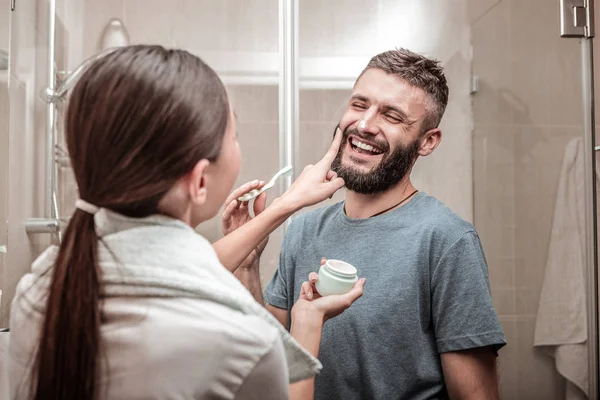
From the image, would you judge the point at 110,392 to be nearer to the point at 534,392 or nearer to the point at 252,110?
the point at 252,110

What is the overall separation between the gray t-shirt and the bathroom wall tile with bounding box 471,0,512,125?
574 millimetres

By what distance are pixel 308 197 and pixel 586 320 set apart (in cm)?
94

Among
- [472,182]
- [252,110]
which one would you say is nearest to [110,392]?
[252,110]

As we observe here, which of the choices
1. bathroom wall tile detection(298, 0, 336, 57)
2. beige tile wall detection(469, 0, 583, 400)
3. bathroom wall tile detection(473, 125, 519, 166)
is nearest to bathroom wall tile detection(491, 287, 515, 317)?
beige tile wall detection(469, 0, 583, 400)

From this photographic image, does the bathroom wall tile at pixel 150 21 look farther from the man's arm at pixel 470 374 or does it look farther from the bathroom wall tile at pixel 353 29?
the man's arm at pixel 470 374

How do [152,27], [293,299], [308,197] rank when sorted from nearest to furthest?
[308,197] → [293,299] → [152,27]

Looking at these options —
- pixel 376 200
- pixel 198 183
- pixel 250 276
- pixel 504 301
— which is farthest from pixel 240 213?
pixel 504 301

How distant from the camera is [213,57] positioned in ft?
5.32

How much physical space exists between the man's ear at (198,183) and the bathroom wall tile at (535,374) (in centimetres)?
124

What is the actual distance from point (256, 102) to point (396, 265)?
0.66 m

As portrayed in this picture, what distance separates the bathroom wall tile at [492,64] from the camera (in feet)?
5.45

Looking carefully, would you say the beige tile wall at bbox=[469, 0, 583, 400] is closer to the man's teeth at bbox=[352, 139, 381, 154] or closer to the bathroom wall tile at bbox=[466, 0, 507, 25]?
the bathroom wall tile at bbox=[466, 0, 507, 25]

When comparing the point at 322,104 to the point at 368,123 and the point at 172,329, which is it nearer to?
the point at 368,123

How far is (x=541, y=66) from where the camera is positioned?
5.51 feet
